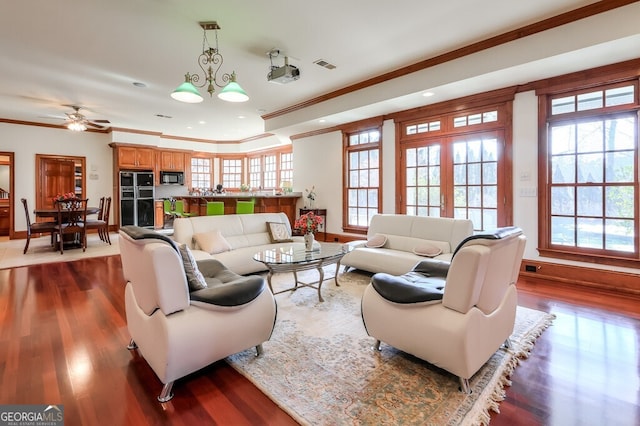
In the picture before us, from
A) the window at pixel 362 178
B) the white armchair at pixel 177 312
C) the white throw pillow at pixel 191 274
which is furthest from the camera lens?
the window at pixel 362 178

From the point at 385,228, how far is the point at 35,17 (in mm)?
4820

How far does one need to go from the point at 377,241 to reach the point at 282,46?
2906mm

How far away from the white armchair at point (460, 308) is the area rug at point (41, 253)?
5942mm

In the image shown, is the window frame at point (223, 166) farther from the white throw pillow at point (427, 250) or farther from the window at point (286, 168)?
the white throw pillow at point (427, 250)

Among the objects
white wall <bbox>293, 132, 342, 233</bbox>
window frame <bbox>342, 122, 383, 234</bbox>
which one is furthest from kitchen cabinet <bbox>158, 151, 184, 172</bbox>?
window frame <bbox>342, 122, 383, 234</bbox>

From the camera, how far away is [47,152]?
27.3 feet

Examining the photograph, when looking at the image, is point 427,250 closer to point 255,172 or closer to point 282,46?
point 282,46

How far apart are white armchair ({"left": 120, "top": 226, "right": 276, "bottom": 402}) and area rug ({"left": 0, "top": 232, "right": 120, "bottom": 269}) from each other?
4.64 m

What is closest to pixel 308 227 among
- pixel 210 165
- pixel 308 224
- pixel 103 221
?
pixel 308 224

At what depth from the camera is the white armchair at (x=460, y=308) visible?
184 cm

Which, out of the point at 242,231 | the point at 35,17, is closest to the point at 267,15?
the point at 35,17

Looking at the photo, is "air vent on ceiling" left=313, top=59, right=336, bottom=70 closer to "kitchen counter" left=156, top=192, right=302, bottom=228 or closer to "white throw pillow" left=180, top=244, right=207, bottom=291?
"white throw pillow" left=180, top=244, right=207, bottom=291

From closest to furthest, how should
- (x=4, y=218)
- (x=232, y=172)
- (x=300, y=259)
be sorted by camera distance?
(x=300, y=259) < (x=4, y=218) < (x=232, y=172)

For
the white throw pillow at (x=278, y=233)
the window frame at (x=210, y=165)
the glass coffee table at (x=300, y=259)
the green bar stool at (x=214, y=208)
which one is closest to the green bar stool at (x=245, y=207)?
the green bar stool at (x=214, y=208)
